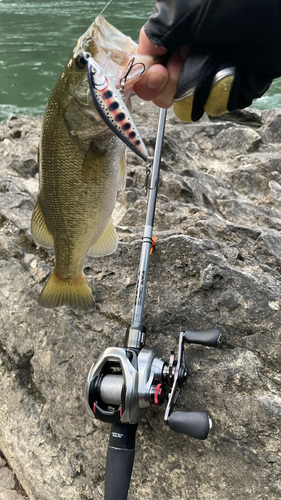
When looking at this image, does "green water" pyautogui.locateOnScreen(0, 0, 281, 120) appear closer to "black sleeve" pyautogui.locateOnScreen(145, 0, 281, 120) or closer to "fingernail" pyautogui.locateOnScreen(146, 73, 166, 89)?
Answer: "fingernail" pyautogui.locateOnScreen(146, 73, 166, 89)

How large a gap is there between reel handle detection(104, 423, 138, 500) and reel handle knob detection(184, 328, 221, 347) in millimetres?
537

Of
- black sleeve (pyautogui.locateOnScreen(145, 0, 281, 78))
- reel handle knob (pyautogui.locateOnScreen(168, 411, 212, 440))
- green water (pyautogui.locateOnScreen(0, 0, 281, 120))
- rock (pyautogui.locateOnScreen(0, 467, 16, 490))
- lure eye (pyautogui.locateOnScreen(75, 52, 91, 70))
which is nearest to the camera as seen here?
black sleeve (pyautogui.locateOnScreen(145, 0, 281, 78))

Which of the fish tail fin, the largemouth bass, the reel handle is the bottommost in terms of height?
the reel handle

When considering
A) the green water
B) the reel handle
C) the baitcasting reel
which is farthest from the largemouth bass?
the green water

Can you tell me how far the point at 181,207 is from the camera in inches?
137

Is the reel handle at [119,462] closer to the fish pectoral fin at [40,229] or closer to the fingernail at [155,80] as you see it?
the fish pectoral fin at [40,229]

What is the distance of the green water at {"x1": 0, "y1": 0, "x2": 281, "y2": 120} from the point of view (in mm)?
11422

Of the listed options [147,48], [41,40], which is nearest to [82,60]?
[147,48]

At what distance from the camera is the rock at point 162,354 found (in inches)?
86.3

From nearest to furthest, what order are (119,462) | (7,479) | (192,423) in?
(192,423)
(119,462)
(7,479)

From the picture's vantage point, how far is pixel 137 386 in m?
2.03

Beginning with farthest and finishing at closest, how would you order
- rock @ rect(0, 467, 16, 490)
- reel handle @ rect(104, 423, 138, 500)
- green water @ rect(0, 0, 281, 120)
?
green water @ rect(0, 0, 281, 120) < rock @ rect(0, 467, 16, 490) < reel handle @ rect(104, 423, 138, 500)

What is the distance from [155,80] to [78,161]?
0.48 m

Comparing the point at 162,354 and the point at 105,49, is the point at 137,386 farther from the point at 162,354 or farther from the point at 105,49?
the point at 105,49
